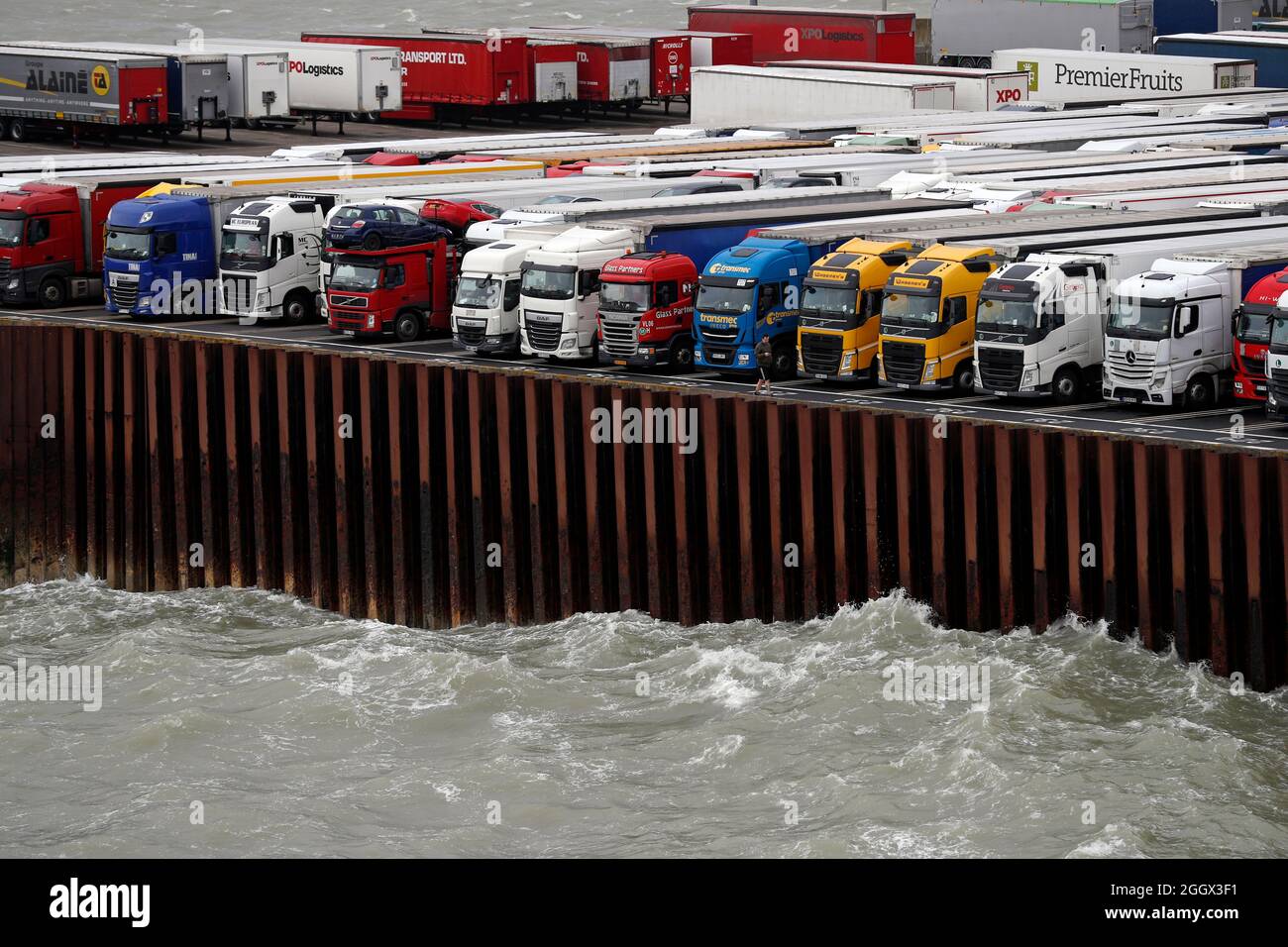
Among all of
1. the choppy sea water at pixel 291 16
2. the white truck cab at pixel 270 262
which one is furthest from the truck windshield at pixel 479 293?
the choppy sea water at pixel 291 16

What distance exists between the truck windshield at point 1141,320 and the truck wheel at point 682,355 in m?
9.67

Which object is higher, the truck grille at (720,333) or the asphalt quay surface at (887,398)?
the truck grille at (720,333)

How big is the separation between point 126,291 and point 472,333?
10.3 m

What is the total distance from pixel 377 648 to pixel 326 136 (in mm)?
64959

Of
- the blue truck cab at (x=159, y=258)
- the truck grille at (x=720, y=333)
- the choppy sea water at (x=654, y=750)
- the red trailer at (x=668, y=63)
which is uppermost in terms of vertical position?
the red trailer at (x=668, y=63)

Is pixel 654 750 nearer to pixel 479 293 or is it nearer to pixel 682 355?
pixel 682 355

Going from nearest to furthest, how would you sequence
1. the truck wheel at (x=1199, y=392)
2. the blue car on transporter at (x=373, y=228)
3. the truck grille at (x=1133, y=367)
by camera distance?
the truck grille at (x=1133, y=367)
the truck wheel at (x=1199, y=392)
the blue car on transporter at (x=373, y=228)

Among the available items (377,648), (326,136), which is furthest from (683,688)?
(326,136)

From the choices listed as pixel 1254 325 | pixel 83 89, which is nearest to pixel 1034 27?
pixel 83 89

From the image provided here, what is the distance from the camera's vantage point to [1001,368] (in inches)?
1625

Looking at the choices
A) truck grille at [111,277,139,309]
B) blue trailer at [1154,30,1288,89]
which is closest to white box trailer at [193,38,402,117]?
blue trailer at [1154,30,1288,89]

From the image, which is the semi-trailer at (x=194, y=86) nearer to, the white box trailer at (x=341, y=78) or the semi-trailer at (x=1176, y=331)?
the white box trailer at (x=341, y=78)

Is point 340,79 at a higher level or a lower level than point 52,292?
higher

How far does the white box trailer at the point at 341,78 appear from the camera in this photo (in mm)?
101812
